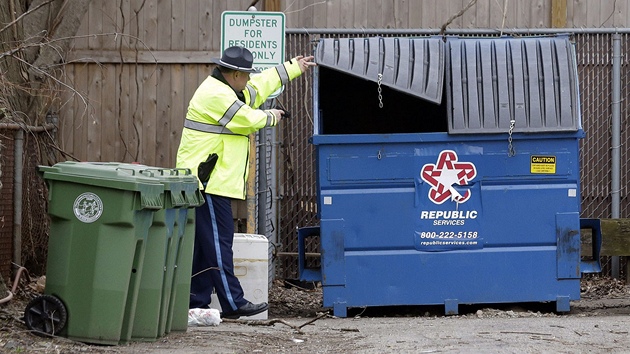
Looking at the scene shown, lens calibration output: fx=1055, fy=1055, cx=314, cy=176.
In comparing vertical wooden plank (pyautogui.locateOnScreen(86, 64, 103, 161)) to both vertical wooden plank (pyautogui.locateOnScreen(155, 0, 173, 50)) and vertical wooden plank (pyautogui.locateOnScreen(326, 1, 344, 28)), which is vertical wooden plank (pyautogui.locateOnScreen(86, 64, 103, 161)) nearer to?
vertical wooden plank (pyautogui.locateOnScreen(155, 0, 173, 50))

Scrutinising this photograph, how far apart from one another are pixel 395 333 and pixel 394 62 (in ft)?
7.09

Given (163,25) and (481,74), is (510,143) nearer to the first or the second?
(481,74)

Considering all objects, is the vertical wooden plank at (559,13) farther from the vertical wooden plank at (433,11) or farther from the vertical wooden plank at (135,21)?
the vertical wooden plank at (135,21)

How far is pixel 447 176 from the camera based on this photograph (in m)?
7.56

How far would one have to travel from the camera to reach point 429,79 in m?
7.62

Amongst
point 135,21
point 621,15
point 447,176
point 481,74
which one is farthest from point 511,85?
point 135,21

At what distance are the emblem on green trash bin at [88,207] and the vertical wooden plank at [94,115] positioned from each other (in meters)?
4.28

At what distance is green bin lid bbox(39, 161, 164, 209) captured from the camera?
539 centimetres

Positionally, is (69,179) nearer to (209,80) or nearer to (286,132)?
(209,80)

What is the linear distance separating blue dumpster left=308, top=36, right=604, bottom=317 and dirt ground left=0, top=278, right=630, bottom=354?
273 millimetres

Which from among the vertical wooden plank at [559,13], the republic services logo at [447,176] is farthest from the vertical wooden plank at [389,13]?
the republic services logo at [447,176]

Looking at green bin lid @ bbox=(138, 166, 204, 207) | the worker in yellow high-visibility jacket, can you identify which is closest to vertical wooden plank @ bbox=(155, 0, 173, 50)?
the worker in yellow high-visibility jacket

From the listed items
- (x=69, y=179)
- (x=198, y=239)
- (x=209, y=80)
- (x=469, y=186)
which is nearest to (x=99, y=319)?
(x=69, y=179)

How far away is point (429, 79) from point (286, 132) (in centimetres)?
214
